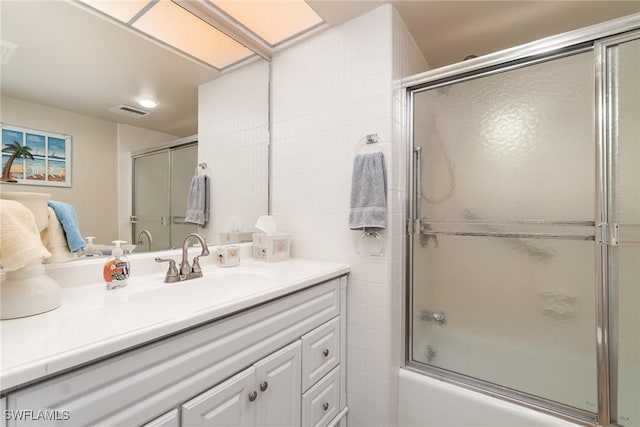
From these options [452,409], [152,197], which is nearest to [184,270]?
[152,197]

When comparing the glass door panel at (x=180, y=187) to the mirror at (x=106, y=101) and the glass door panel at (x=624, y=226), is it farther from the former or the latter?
the glass door panel at (x=624, y=226)

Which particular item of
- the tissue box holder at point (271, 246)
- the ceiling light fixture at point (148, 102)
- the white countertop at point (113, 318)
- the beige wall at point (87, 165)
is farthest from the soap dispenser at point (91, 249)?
the tissue box holder at point (271, 246)

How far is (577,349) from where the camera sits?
1.24 metres

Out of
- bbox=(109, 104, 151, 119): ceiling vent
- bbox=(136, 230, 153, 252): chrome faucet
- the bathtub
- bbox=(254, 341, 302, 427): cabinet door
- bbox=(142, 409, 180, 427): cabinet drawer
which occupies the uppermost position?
bbox=(109, 104, 151, 119): ceiling vent

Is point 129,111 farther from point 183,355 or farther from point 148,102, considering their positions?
Answer: point 183,355

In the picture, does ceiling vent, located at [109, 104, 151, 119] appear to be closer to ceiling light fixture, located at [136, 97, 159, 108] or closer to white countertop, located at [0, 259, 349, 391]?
ceiling light fixture, located at [136, 97, 159, 108]

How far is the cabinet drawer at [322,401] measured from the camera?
114cm

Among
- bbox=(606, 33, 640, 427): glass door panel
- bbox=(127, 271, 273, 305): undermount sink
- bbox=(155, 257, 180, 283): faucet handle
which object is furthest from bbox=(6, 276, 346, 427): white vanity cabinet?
bbox=(606, 33, 640, 427): glass door panel

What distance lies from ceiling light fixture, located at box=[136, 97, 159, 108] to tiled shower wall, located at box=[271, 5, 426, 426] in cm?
69

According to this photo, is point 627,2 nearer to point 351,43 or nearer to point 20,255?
point 351,43

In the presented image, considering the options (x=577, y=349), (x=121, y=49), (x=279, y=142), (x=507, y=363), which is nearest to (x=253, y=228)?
(x=279, y=142)

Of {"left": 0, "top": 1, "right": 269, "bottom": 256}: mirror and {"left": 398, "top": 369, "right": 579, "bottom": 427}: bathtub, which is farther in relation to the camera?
{"left": 398, "top": 369, "right": 579, "bottom": 427}: bathtub

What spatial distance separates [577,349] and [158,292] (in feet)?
5.82

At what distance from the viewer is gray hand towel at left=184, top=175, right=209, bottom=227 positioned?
1.42 m
